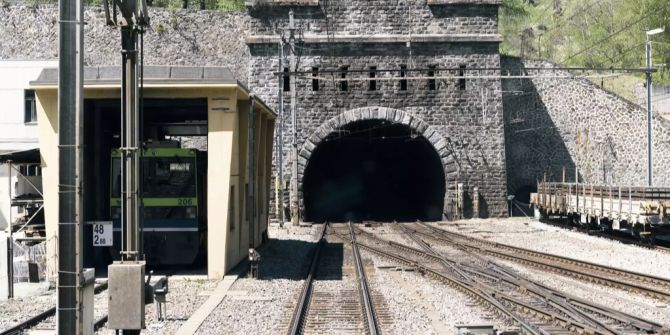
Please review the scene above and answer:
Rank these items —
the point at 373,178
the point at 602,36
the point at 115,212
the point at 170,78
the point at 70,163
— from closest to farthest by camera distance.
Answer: the point at 70,163, the point at 170,78, the point at 115,212, the point at 373,178, the point at 602,36

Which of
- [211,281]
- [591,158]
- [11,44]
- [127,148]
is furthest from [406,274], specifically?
[11,44]

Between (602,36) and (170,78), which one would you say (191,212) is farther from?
(602,36)

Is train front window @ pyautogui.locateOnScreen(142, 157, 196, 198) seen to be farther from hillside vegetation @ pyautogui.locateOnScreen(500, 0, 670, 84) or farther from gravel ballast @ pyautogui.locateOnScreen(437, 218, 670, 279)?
hillside vegetation @ pyautogui.locateOnScreen(500, 0, 670, 84)

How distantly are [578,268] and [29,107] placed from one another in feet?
69.9

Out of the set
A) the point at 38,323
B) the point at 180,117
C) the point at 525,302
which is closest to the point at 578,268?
the point at 525,302

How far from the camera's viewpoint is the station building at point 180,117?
50.5 feet

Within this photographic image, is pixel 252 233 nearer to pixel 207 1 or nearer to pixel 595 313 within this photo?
pixel 595 313

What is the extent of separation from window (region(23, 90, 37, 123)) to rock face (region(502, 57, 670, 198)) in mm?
20464

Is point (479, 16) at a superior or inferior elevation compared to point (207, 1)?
inferior

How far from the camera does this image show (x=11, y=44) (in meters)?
37.4

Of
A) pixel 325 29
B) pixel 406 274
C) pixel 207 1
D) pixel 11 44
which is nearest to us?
pixel 406 274

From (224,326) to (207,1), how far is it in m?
40.9

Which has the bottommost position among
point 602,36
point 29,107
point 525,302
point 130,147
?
point 525,302

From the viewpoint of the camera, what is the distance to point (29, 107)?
30.3m
